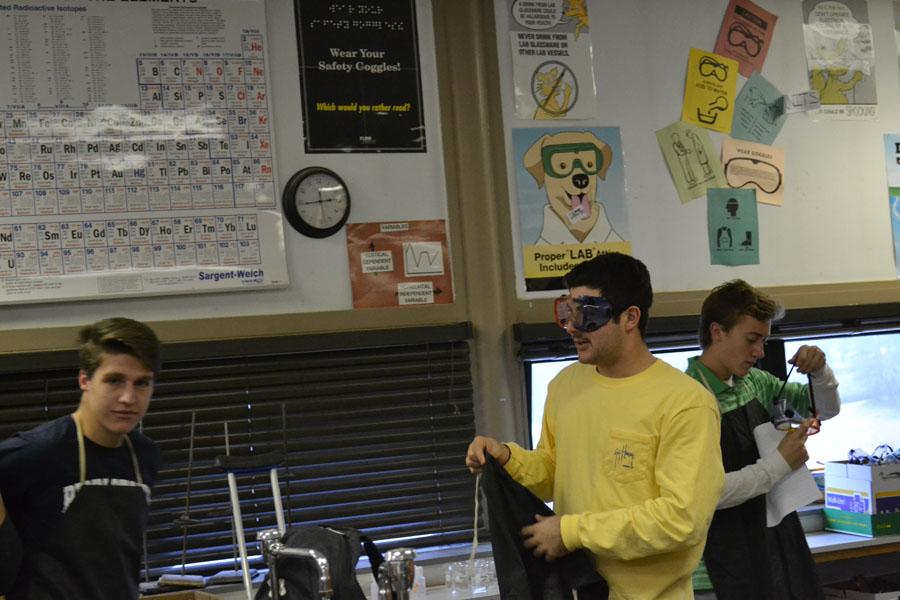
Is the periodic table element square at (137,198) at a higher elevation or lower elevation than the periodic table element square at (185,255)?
higher

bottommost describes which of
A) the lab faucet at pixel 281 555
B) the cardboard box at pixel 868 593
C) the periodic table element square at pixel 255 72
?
the cardboard box at pixel 868 593

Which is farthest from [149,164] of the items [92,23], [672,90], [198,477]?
[672,90]

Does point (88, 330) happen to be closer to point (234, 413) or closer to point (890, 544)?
point (234, 413)

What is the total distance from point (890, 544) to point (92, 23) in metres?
→ 3.45

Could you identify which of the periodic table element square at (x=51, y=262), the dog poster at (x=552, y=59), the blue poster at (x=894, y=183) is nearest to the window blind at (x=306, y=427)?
the periodic table element square at (x=51, y=262)

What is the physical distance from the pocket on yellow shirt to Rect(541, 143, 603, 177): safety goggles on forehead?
181 centimetres

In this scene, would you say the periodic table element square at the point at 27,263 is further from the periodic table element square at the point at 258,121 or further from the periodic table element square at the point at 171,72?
the periodic table element square at the point at 258,121

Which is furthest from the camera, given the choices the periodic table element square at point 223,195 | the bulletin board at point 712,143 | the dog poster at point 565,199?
the bulletin board at point 712,143

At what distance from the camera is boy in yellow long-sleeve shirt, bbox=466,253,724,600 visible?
2424 millimetres

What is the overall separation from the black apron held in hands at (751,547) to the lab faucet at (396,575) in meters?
1.13

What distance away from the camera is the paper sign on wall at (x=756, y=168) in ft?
14.5

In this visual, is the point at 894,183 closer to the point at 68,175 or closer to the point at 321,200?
the point at 321,200

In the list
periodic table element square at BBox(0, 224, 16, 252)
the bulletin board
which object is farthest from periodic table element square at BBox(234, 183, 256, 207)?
the bulletin board

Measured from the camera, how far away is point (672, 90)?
14.4 ft
